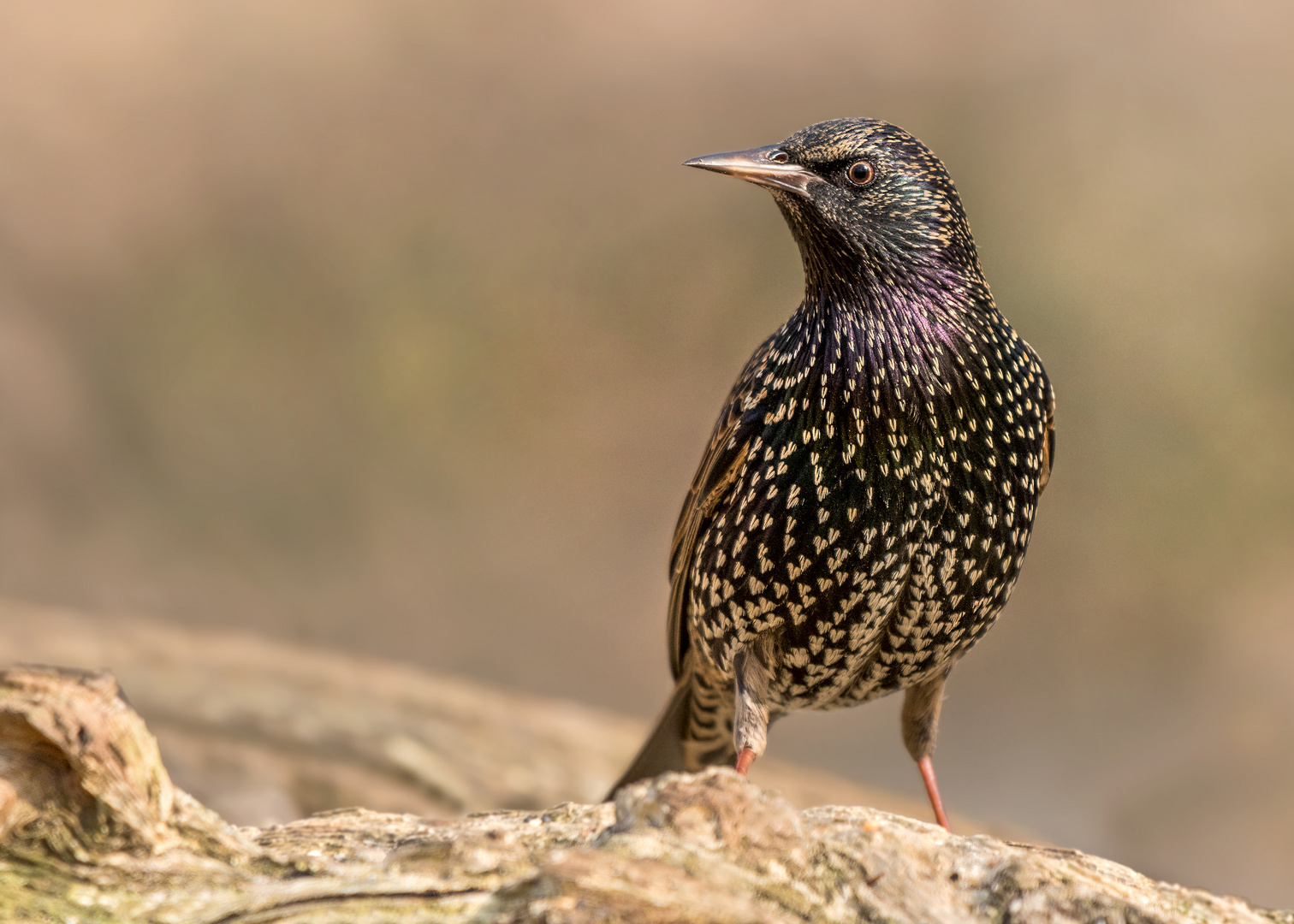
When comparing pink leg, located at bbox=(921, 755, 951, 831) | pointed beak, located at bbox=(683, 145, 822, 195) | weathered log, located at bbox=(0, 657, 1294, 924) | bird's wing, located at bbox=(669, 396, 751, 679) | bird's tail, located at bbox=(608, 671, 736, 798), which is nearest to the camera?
weathered log, located at bbox=(0, 657, 1294, 924)

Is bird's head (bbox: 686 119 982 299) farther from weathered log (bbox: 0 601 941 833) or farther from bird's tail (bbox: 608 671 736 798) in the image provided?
weathered log (bbox: 0 601 941 833)

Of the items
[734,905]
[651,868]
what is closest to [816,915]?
[734,905]

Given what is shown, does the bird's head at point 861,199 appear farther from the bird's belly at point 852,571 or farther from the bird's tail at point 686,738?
the bird's tail at point 686,738

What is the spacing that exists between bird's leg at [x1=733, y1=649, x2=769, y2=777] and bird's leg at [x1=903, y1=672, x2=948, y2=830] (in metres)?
0.66

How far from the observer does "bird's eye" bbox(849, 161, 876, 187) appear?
3279 mm

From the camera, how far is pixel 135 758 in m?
2.52

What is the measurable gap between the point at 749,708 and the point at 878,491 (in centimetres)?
89

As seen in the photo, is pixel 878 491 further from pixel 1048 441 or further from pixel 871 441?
pixel 1048 441

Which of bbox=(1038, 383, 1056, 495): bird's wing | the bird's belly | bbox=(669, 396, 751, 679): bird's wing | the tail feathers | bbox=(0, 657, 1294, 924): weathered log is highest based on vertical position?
bbox=(1038, 383, 1056, 495): bird's wing

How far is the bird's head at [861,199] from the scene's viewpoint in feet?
10.7

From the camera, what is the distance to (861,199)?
10.8 ft

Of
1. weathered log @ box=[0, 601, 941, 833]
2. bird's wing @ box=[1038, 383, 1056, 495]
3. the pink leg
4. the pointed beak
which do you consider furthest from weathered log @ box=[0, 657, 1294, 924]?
weathered log @ box=[0, 601, 941, 833]

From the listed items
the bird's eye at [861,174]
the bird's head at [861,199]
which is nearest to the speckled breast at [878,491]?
the bird's head at [861,199]

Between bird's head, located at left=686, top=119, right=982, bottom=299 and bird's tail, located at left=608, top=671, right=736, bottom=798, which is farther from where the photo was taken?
bird's tail, located at left=608, top=671, right=736, bottom=798
